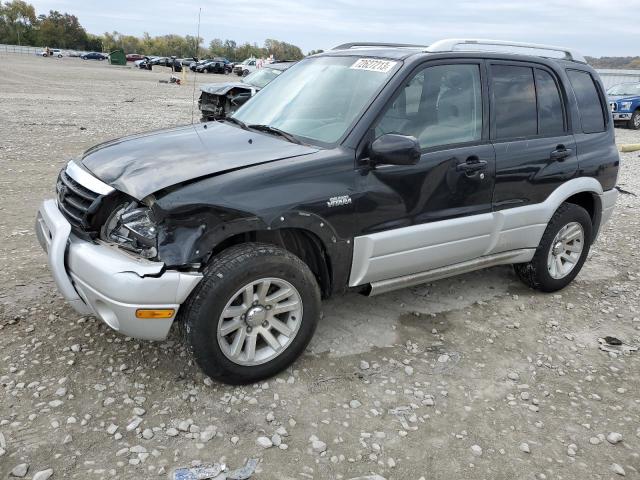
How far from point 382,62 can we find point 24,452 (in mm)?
3139

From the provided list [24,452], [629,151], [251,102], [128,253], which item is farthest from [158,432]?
[629,151]

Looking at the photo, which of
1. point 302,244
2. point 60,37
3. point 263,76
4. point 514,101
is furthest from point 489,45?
point 60,37

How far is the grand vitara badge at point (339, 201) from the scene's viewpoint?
10.9 ft

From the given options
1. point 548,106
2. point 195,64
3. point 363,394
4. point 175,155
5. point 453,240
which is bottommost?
point 363,394

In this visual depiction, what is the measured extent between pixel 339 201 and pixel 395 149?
45cm

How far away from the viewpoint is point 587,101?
4809 mm

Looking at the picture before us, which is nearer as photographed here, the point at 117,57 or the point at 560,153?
the point at 560,153

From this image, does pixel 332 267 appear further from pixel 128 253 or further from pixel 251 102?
pixel 251 102

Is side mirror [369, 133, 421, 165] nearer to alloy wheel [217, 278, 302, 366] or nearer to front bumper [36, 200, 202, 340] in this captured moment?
alloy wheel [217, 278, 302, 366]

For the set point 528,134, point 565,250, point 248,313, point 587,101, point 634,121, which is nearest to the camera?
point 248,313

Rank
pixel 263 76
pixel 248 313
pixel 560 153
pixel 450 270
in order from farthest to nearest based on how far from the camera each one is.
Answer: pixel 263 76 < pixel 560 153 < pixel 450 270 < pixel 248 313

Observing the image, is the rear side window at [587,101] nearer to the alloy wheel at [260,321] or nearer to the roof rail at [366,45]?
the roof rail at [366,45]

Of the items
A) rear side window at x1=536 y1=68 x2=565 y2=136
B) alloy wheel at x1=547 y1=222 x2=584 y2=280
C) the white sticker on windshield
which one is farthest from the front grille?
alloy wheel at x1=547 y1=222 x2=584 y2=280

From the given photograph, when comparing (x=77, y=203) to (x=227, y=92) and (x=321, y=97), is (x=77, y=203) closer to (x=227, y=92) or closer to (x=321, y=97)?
(x=321, y=97)
